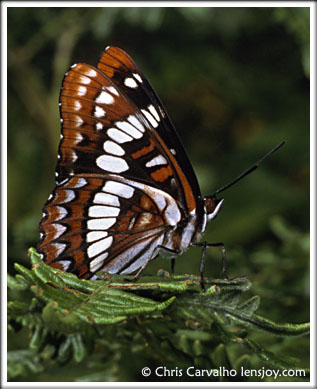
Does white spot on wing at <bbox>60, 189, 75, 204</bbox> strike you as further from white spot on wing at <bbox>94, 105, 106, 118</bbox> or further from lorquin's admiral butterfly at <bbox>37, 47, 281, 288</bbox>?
white spot on wing at <bbox>94, 105, 106, 118</bbox>

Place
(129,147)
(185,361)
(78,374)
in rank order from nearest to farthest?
(185,361)
(129,147)
(78,374)

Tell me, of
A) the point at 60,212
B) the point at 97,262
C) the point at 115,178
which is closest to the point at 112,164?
the point at 115,178

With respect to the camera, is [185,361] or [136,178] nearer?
[185,361]

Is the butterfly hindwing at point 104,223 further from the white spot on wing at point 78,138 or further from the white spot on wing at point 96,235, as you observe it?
the white spot on wing at point 78,138

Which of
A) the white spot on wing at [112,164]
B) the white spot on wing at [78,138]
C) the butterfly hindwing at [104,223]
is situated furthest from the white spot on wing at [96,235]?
the white spot on wing at [78,138]

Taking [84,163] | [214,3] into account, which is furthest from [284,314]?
[214,3]

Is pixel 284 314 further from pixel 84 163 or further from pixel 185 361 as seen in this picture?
pixel 84 163

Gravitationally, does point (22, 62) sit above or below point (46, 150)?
above
